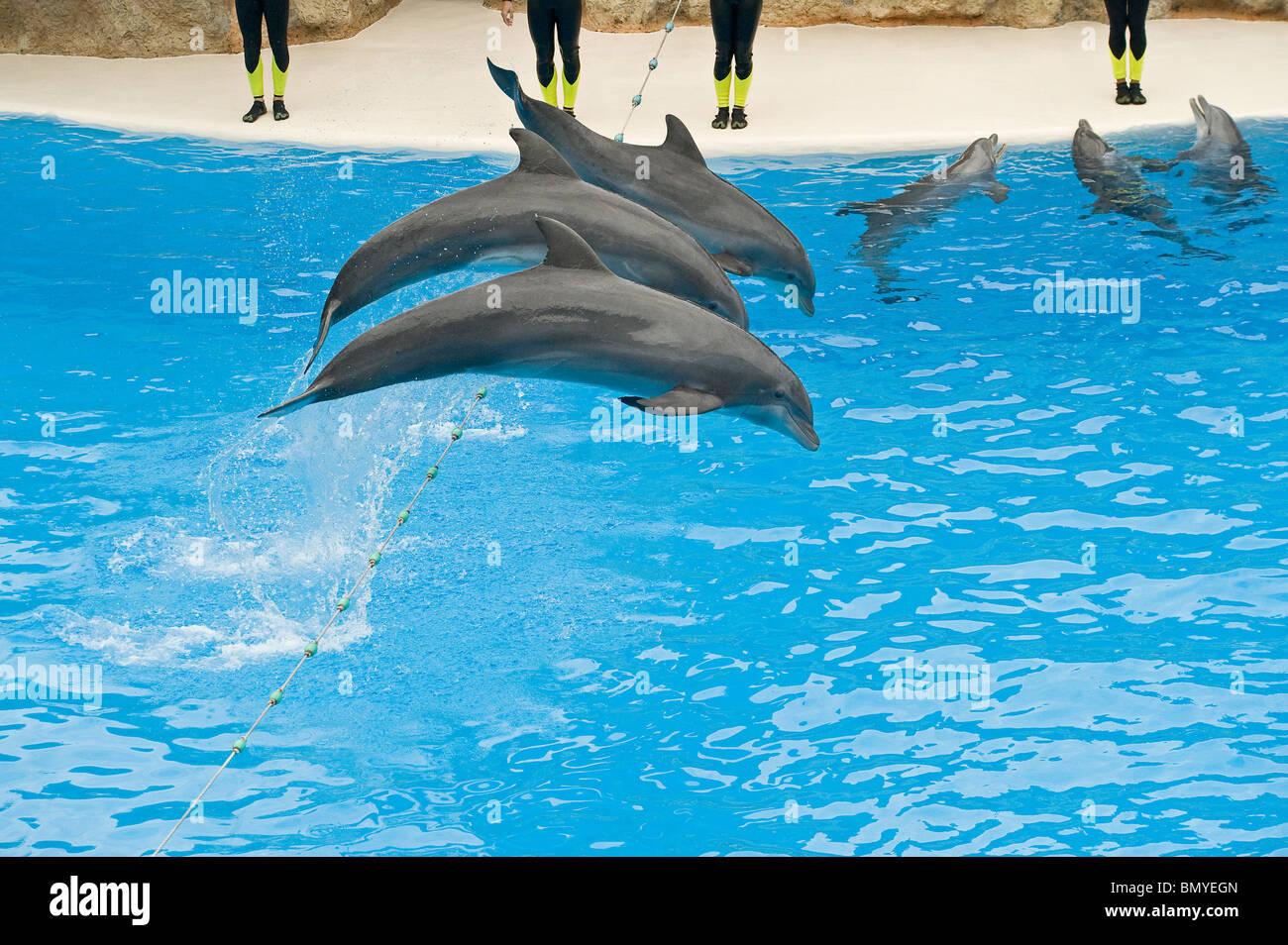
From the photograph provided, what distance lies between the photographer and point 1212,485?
7.23 meters

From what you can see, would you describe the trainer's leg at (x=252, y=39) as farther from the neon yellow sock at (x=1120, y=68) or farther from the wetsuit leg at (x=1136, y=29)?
the wetsuit leg at (x=1136, y=29)

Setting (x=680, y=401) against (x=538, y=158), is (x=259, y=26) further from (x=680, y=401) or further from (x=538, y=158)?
(x=680, y=401)

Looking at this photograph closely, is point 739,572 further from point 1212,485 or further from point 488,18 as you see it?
point 488,18

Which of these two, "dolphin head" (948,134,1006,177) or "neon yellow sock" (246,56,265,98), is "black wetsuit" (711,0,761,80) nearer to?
"dolphin head" (948,134,1006,177)

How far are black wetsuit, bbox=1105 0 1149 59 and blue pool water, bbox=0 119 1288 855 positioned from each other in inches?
116

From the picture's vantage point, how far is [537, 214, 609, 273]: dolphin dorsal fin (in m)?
5.02

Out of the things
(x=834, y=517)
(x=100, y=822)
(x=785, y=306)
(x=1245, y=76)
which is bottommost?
(x=100, y=822)

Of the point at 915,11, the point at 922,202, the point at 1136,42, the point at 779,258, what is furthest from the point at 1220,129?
the point at 779,258

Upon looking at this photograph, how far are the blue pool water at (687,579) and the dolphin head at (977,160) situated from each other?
929 millimetres

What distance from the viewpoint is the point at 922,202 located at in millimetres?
10430

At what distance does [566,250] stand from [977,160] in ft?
21.2

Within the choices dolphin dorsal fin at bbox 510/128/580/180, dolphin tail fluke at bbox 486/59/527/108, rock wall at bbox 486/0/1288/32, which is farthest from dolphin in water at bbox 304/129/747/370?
rock wall at bbox 486/0/1288/32

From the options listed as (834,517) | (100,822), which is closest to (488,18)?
(834,517)

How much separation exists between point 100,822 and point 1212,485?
5228 millimetres
